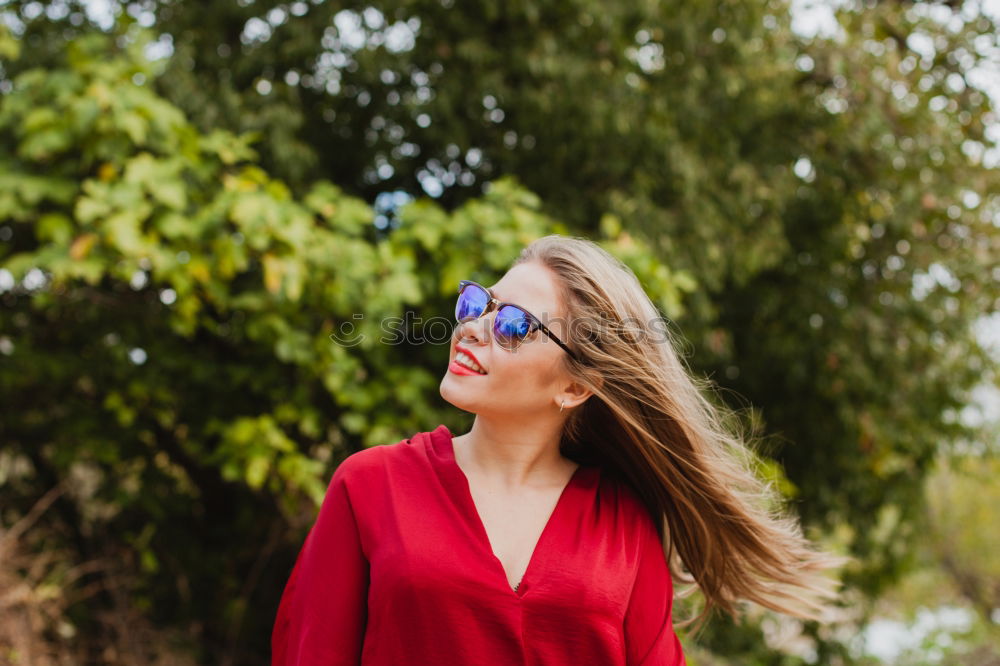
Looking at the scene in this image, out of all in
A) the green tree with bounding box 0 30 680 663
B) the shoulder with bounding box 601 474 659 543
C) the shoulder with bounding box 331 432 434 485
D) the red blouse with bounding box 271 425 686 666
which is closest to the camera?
the red blouse with bounding box 271 425 686 666

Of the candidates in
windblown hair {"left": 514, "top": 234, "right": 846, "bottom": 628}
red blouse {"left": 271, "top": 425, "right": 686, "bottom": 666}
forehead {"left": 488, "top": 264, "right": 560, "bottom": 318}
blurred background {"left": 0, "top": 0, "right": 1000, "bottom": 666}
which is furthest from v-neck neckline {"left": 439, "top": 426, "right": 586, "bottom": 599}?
blurred background {"left": 0, "top": 0, "right": 1000, "bottom": 666}

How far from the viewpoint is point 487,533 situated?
1.67 meters

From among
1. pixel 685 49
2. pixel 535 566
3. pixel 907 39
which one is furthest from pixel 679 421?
pixel 907 39

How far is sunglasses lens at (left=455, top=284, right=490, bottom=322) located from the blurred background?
1815 millimetres

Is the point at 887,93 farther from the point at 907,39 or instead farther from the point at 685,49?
the point at 685,49

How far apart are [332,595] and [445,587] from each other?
0.74 feet

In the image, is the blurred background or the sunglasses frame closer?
the sunglasses frame

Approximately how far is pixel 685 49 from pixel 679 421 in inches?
149

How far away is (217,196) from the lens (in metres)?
3.61

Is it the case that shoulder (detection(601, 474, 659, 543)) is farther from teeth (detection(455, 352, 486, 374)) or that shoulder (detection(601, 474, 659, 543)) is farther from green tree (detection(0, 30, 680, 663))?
green tree (detection(0, 30, 680, 663))

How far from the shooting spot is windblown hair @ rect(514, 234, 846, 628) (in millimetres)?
1782

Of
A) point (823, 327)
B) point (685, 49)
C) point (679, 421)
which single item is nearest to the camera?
point (679, 421)

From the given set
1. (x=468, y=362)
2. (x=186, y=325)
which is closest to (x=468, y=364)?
(x=468, y=362)

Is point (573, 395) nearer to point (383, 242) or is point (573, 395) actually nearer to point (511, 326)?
point (511, 326)
